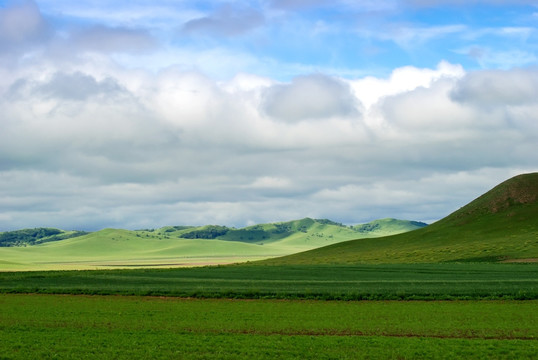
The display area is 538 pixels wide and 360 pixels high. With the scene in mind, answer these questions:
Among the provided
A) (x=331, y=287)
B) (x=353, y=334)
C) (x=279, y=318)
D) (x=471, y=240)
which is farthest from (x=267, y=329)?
(x=471, y=240)

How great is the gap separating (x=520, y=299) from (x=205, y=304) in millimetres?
25310

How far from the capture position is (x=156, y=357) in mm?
28703

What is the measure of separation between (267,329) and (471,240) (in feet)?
410

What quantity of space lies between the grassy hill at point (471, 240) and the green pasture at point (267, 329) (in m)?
74.1

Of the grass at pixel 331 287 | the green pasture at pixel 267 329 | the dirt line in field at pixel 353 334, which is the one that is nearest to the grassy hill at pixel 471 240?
the grass at pixel 331 287

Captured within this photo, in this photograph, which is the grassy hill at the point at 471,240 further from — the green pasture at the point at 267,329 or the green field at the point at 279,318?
the green pasture at the point at 267,329

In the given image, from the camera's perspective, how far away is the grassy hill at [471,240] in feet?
410

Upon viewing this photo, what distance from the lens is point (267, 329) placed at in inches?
1464

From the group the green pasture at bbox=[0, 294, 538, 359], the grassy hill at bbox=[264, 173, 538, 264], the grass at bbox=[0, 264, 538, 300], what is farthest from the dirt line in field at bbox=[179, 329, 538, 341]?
the grassy hill at bbox=[264, 173, 538, 264]

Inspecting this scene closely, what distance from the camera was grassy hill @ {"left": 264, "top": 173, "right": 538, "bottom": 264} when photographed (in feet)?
410

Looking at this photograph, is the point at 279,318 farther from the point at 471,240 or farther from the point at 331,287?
the point at 471,240

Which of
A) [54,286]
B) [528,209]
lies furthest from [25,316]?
[528,209]

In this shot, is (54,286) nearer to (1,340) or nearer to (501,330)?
(1,340)

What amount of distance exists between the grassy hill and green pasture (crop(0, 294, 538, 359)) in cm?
7412
